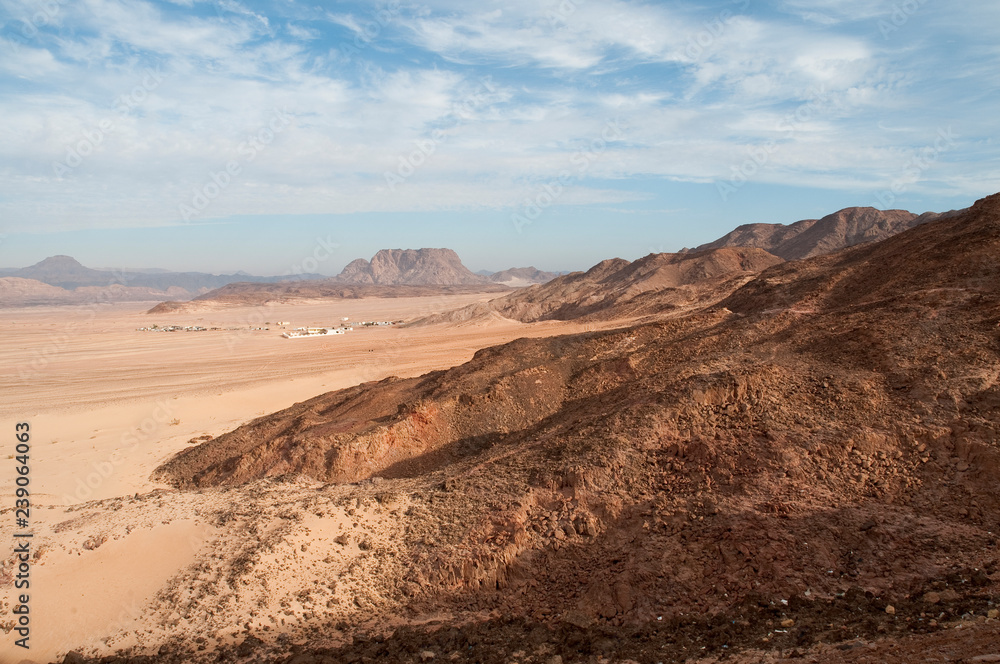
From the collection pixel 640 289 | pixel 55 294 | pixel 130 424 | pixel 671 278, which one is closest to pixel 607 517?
pixel 130 424

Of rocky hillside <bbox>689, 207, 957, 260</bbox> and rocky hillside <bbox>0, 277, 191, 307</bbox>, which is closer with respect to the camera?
rocky hillside <bbox>689, 207, 957, 260</bbox>

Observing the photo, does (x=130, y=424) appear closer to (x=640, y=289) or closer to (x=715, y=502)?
(x=715, y=502)

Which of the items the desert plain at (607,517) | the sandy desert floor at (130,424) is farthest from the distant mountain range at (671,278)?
the desert plain at (607,517)

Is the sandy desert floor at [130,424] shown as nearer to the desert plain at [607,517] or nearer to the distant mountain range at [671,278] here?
the desert plain at [607,517]

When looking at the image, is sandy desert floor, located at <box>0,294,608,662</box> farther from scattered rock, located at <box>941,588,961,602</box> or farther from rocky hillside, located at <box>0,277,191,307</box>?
rocky hillside, located at <box>0,277,191,307</box>

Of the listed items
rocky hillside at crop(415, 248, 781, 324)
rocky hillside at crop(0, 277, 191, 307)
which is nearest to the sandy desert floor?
rocky hillside at crop(415, 248, 781, 324)

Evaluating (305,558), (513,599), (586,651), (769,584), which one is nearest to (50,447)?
(305,558)
